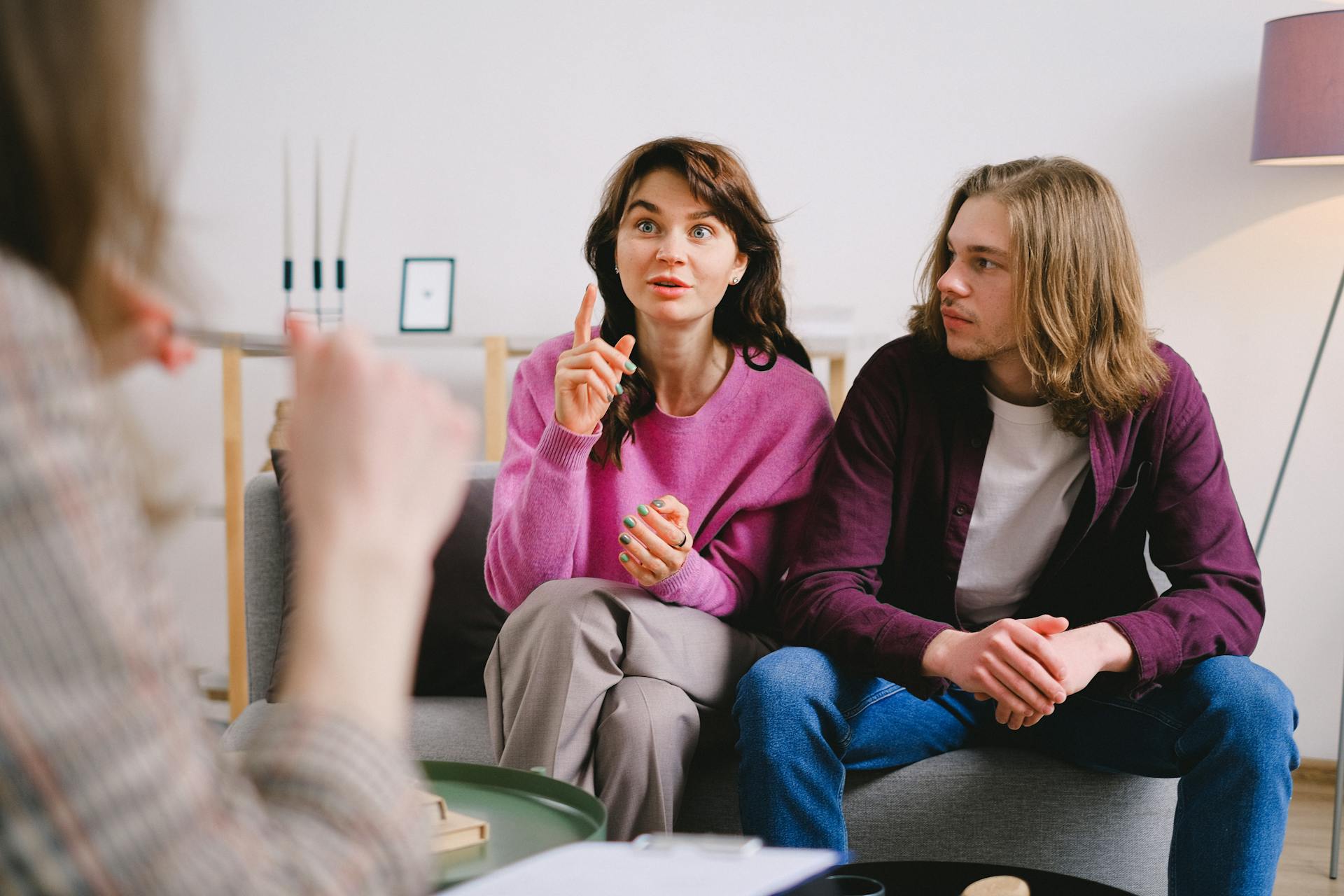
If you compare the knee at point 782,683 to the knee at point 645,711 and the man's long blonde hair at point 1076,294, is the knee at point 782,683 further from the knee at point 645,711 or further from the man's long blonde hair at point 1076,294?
the man's long blonde hair at point 1076,294

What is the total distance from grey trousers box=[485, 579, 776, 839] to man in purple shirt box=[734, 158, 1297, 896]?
110 mm

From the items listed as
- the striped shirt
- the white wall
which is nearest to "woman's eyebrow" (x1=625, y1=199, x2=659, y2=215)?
the white wall

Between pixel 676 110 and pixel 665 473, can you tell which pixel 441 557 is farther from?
pixel 676 110

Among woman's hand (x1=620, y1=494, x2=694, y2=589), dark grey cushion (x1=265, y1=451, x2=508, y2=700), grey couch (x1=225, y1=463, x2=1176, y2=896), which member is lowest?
grey couch (x1=225, y1=463, x2=1176, y2=896)

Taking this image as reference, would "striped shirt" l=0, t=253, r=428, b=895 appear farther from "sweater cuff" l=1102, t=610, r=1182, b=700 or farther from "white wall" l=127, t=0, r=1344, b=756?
"white wall" l=127, t=0, r=1344, b=756

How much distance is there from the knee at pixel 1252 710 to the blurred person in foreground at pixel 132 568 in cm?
123

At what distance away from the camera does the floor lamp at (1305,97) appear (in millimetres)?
2365

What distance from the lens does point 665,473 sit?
195 centimetres

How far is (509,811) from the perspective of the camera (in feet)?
3.74

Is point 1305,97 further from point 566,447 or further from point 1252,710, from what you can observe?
point 566,447

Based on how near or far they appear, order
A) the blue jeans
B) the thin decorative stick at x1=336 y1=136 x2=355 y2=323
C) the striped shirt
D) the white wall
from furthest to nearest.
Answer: the thin decorative stick at x1=336 y1=136 x2=355 y2=323 < the white wall < the blue jeans < the striped shirt

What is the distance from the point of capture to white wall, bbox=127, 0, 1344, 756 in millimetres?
2814

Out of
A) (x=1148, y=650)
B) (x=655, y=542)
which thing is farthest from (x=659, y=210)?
(x=1148, y=650)

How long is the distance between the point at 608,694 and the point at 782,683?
0.23 m
